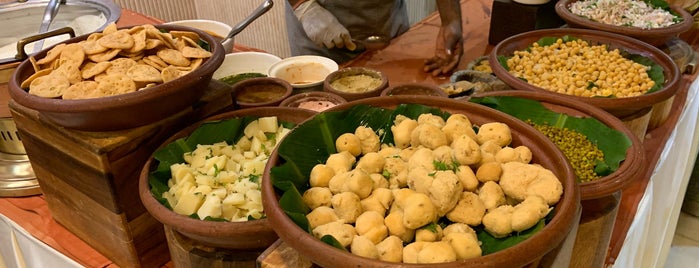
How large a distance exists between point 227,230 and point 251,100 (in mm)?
692

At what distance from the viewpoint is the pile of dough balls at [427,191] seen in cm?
87

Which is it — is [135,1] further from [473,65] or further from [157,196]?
[157,196]

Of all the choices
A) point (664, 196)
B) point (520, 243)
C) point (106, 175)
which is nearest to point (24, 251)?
point (106, 175)

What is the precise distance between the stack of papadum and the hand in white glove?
46.1 inches

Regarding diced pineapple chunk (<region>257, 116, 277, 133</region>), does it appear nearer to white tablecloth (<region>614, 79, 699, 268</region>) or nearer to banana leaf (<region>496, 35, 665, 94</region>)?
banana leaf (<region>496, 35, 665, 94</region>)

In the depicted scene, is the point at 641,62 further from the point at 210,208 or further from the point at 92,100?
the point at 92,100

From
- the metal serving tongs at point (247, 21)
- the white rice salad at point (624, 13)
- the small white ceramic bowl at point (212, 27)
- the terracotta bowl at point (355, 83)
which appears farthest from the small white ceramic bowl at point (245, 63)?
the white rice salad at point (624, 13)

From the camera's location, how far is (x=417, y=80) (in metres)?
2.25

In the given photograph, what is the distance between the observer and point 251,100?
5.41 ft

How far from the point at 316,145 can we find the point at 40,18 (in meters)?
1.41

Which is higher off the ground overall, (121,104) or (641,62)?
(121,104)

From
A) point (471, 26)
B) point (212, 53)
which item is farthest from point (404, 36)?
point (212, 53)

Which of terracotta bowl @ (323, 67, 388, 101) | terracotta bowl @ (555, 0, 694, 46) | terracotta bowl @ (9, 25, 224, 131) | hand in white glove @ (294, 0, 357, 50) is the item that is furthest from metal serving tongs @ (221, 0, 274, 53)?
terracotta bowl @ (555, 0, 694, 46)

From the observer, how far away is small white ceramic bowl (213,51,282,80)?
76.6 inches
